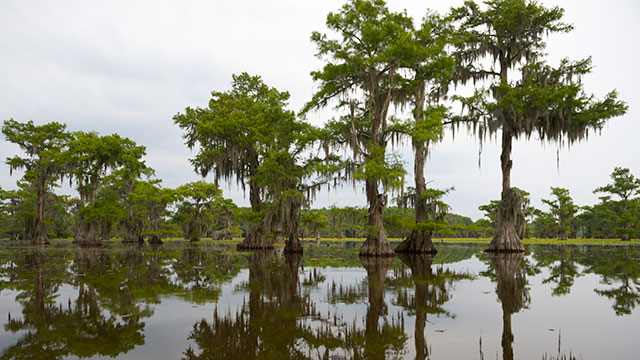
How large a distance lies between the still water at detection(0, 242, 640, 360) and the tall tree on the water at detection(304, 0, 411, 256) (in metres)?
9.86

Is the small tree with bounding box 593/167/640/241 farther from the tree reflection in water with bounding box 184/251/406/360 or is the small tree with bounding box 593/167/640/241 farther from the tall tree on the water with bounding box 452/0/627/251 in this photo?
the tree reflection in water with bounding box 184/251/406/360

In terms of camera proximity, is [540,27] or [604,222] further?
[604,222]

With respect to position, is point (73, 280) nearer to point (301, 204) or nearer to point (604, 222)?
point (301, 204)

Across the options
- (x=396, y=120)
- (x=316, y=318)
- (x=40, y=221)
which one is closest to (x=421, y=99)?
(x=396, y=120)

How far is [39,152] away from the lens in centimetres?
3878

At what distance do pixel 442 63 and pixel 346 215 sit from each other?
35.6 feet

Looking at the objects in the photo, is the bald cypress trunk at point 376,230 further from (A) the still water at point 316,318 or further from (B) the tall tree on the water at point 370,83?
(A) the still water at point 316,318

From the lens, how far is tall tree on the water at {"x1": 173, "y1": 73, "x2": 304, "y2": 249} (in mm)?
25953

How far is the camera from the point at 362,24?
805 inches

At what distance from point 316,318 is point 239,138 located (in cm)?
2329

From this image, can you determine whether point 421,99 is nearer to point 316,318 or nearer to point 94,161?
point 316,318

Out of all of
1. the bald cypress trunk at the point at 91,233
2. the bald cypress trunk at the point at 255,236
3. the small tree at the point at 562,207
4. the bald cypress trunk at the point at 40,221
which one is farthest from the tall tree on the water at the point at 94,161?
the small tree at the point at 562,207

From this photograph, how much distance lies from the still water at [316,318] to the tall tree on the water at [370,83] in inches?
388

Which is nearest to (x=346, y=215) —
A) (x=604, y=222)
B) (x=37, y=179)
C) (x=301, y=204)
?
(x=301, y=204)
